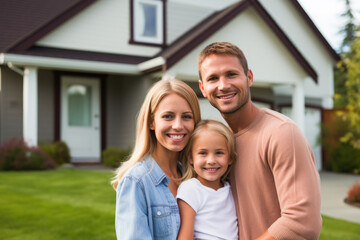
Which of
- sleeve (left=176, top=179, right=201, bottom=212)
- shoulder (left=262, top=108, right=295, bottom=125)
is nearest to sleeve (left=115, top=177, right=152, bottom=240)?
sleeve (left=176, top=179, right=201, bottom=212)

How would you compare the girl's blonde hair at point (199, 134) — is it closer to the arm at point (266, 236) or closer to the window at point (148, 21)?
the arm at point (266, 236)

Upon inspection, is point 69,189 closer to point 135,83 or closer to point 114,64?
point 114,64

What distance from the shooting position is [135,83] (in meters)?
12.4

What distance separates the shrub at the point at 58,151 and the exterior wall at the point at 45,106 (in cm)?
70

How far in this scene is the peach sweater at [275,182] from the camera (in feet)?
6.36

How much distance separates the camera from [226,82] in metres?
2.28

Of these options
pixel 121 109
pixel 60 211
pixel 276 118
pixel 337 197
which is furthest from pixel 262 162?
pixel 121 109

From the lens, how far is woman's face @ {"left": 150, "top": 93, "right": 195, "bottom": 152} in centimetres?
229

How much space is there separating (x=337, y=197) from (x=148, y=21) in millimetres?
7658

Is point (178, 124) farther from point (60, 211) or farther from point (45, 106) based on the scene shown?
point (45, 106)

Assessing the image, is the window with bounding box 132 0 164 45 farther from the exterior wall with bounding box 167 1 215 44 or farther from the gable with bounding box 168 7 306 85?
the gable with bounding box 168 7 306 85

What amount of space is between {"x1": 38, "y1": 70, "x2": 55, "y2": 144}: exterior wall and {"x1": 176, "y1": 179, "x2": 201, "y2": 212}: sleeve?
10.3 meters

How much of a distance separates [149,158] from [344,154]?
1218 cm

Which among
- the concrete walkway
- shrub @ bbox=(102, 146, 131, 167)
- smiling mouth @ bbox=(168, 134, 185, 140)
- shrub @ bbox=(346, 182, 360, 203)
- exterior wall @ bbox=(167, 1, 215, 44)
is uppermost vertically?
exterior wall @ bbox=(167, 1, 215, 44)
